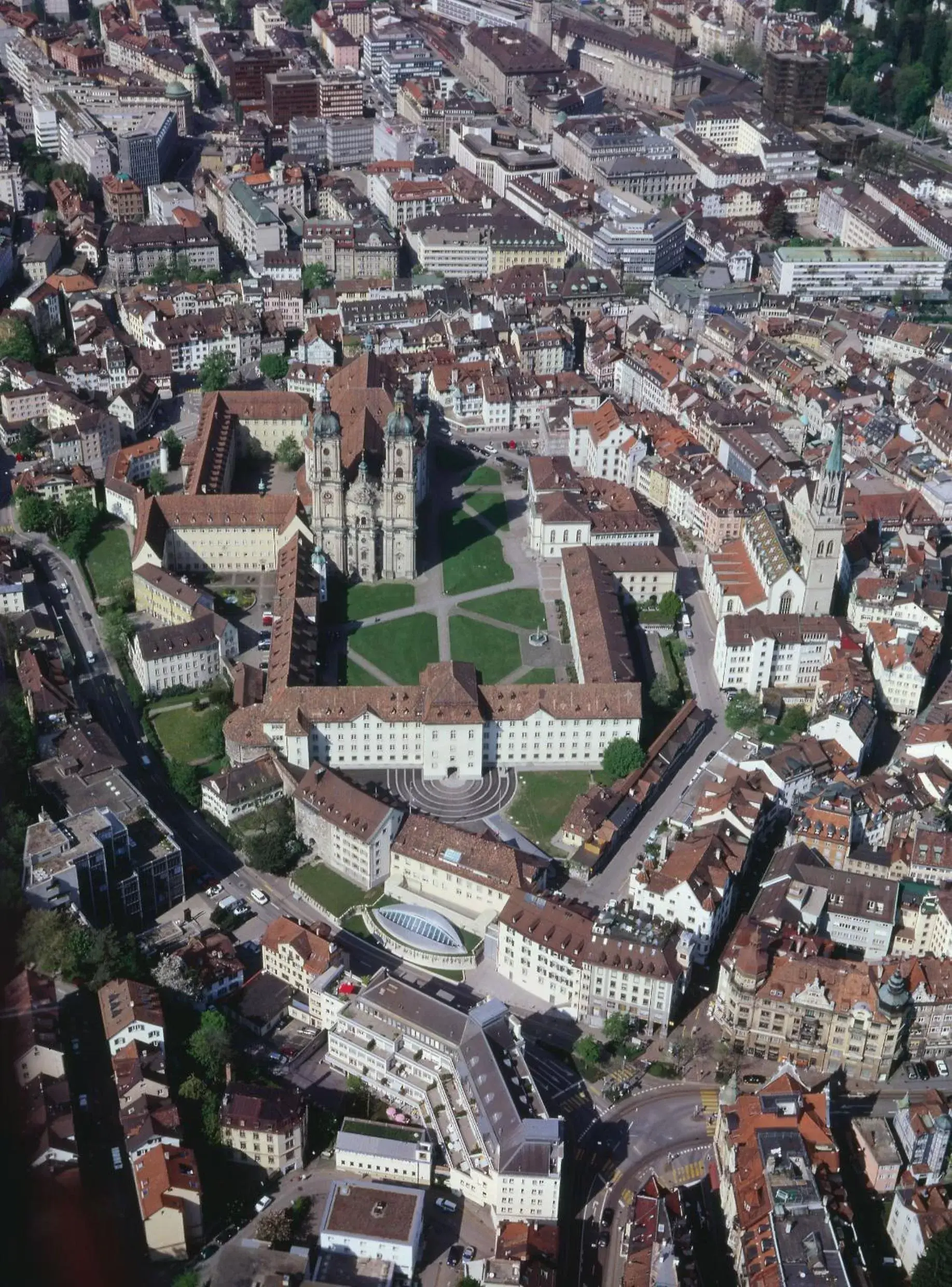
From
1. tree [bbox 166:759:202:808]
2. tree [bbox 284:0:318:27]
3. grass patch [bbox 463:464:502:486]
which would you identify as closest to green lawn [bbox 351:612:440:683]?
tree [bbox 166:759:202:808]

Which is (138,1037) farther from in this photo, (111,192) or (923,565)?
(111,192)

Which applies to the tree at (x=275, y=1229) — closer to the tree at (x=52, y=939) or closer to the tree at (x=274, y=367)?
the tree at (x=52, y=939)

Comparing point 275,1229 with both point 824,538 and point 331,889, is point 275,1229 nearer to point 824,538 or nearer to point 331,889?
point 331,889

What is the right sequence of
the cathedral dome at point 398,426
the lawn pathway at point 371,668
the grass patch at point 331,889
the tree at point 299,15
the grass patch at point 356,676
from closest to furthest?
A: the grass patch at point 331,889, the grass patch at point 356,676, the lawn pathway at point 371,668, the cathedral dome at point 398,426, the tree at point 299,15

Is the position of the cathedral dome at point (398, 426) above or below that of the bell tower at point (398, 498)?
above

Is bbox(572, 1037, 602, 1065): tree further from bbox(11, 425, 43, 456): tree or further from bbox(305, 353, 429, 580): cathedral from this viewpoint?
bbox(11, 425, 43, 456): tree

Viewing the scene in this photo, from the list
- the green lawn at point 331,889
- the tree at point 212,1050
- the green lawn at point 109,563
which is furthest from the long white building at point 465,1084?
the green lawn at point 109,563

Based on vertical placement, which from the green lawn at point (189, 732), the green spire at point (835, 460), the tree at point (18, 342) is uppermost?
the green spire at point (835, 460)

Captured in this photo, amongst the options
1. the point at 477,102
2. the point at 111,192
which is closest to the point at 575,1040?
the point at 111,192
